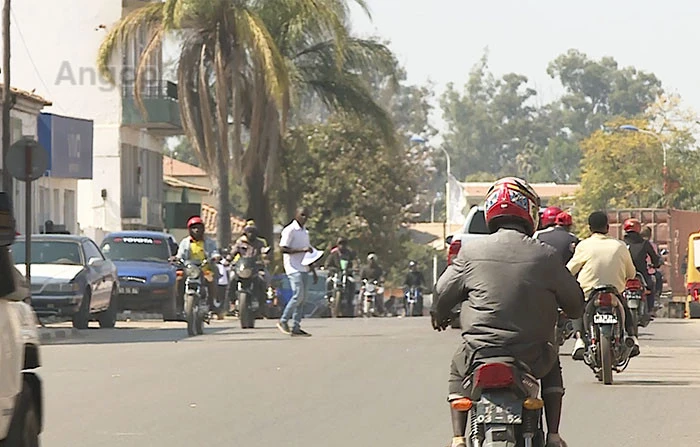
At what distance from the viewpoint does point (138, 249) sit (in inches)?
1252

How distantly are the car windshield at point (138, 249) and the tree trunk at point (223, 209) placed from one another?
964 centimetres

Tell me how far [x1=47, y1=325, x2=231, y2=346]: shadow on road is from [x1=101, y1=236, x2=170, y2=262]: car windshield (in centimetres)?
420

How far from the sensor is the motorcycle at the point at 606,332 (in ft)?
52.5

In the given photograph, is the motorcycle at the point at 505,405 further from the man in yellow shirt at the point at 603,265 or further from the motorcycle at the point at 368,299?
the motorcycle at the point at 368,299

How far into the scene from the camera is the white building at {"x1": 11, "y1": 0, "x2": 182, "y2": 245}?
54.2 metres

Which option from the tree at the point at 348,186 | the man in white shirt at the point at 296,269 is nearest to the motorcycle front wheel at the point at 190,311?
the man in white shirt at the point at 296,269

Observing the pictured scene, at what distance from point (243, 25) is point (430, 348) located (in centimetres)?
1984

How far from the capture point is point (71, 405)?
47.0ft

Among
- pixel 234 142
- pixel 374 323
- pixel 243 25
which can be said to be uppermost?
pixel 243 25

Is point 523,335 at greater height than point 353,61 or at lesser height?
lesser

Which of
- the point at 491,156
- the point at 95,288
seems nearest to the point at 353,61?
the point at 95,288

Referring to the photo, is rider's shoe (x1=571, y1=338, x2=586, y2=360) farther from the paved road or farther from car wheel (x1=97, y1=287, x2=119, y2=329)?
car wheel (x1=97, y1=287, x2=119, y2=329)

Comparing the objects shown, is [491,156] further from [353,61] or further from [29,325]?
[29,325]

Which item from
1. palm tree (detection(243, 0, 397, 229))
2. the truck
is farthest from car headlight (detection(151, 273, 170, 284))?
the truck
